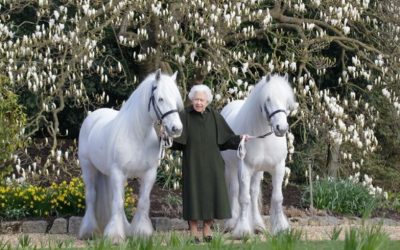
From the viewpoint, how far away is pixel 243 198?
29.5 ft

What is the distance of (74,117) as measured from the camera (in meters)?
14.8

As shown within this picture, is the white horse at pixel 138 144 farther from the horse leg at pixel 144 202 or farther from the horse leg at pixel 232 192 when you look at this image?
the horse leg at pixel 232 192

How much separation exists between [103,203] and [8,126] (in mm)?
1497

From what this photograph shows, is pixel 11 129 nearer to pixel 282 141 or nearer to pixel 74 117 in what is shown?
pixel 282 141

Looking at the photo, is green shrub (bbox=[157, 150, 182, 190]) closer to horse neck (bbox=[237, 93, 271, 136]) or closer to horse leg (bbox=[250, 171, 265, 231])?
horse leg (bbox=[250, 171, 265, 231])

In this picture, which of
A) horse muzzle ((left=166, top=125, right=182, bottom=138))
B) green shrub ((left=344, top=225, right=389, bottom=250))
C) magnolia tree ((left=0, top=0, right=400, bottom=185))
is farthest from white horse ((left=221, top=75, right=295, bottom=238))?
green shrub ((left=344, top=225, right=389, bottom=250))

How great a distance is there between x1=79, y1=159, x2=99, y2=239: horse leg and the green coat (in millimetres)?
1188

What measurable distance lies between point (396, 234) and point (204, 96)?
2.85 meters

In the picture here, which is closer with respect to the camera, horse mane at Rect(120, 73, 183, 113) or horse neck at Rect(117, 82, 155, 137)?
horse mane at Rect(120, 73, 183, 113)

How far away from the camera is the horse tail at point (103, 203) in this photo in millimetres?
9430

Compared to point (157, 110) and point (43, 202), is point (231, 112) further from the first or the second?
point (43, 202)

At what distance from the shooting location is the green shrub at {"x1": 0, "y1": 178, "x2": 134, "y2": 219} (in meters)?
10.7

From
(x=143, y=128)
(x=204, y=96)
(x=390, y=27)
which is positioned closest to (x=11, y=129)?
(x=143, y=128)

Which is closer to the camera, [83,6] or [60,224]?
[60,224]
